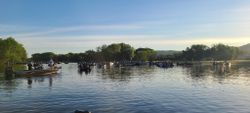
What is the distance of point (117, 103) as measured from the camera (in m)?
45.1

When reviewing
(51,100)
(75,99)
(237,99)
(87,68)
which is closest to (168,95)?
(237,99)

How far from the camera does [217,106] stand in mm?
43344

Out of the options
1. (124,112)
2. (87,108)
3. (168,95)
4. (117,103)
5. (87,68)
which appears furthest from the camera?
(87,68)

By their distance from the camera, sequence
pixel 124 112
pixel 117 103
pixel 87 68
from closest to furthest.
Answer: pixel 124 112 < pixel 117 103 < pixel 87 68

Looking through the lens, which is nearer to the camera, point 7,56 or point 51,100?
point 51,100

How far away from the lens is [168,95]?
53625 millimetres

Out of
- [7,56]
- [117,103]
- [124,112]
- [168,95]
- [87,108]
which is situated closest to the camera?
[124,112]

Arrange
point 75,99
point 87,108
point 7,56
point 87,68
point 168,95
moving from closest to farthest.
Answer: point 87,108, point 75,99, point 168,95, point 87,68, point 7,56

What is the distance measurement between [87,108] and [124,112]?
5293 millimetres

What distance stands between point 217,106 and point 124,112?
12.0m

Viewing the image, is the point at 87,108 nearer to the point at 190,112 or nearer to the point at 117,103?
the point at 117,103

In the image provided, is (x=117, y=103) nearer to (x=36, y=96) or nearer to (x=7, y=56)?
(x=36, y=96)

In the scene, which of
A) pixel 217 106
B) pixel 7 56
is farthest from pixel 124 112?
pixel 7 56

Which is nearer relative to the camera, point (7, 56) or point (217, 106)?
point (217, 106)
